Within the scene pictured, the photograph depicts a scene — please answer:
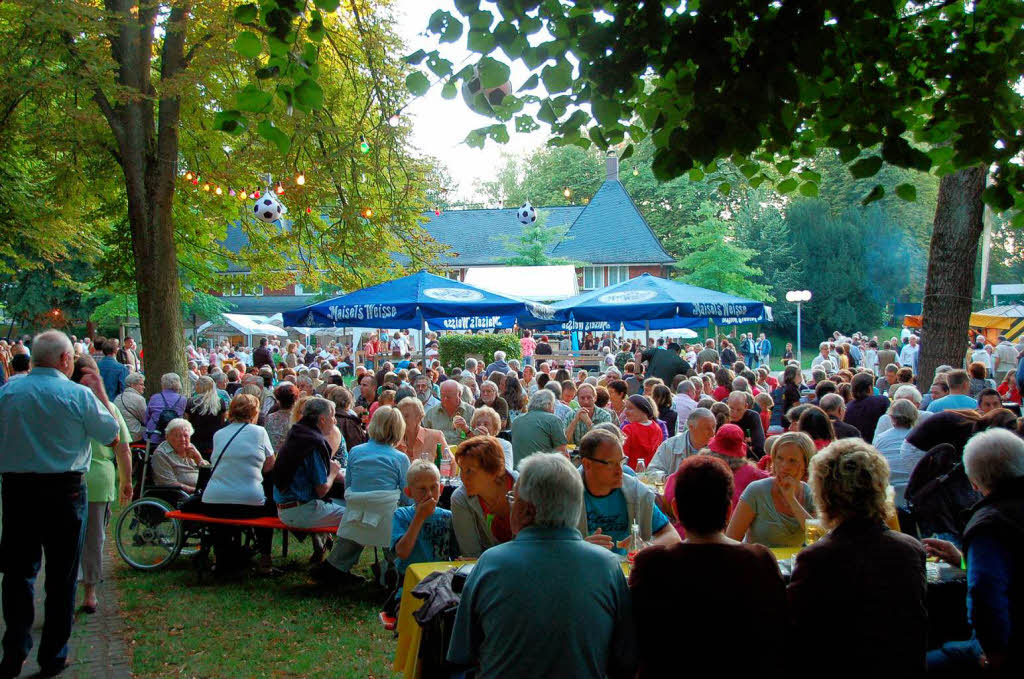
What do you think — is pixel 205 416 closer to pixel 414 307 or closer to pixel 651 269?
pixel 414 307

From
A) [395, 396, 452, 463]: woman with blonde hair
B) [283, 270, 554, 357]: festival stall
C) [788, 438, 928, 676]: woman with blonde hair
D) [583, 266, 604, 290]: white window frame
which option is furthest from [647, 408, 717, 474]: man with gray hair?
[583, 266, 604, 290]: white window frame

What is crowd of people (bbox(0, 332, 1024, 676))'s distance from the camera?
2.95m

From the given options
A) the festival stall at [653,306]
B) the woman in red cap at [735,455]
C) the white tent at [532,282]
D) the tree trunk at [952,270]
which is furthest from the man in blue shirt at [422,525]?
the white tent at [532,282]

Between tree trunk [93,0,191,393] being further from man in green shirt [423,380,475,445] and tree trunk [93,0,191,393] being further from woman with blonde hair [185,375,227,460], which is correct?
man in green shirt [423,380,475,445]

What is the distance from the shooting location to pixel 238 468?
7.54 m

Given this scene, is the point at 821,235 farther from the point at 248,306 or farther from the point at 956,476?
the point at 956,476

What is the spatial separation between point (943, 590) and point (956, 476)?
1830mm

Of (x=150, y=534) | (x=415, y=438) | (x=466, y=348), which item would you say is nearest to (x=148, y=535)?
(x=150, y=534)

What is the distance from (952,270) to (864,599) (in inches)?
292

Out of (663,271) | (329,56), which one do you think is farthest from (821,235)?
(329,56)

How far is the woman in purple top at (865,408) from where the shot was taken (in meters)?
9.20

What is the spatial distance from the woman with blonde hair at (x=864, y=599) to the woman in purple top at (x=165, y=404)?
314 inches

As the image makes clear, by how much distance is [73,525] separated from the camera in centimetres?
521

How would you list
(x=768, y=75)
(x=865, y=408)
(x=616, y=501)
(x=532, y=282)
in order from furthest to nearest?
(x=532, y=282), (x=865, y=408), (x=616, y=501), (x=768, y=75)
